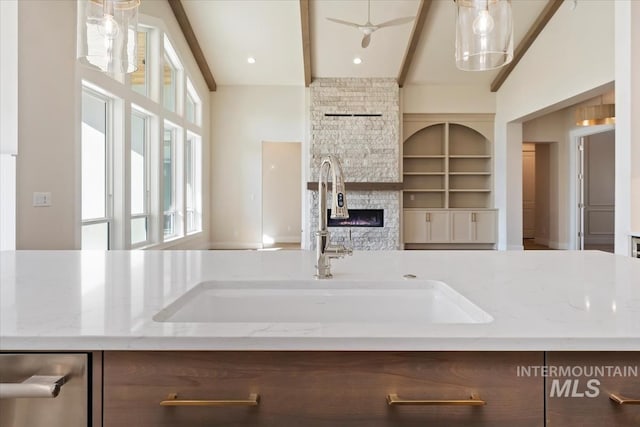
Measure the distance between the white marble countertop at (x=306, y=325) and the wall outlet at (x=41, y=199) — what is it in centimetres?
223

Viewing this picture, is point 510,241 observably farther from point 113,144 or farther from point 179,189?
point 113,144

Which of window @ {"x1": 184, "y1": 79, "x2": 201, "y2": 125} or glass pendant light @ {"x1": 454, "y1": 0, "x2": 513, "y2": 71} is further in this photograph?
window @ {"x1": 184, "y1": 79, "x2": 201, "y2": 125}

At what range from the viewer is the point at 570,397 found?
76 centimetres

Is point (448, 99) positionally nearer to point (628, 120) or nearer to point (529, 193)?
point (529, 193)

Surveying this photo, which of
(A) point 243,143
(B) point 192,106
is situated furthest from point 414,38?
(B) point 192,106

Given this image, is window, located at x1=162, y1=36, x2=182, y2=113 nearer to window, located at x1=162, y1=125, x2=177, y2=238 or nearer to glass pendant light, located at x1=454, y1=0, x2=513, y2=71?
window, located at x1=162, y1=125, x2=177, y2=238

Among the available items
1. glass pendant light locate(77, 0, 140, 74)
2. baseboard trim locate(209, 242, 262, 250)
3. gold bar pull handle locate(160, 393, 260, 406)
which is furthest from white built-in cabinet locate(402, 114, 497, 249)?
gold bar pull handle locate(160, 393, 260, 406)

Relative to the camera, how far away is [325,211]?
1264mm

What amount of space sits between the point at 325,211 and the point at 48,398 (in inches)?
31.0

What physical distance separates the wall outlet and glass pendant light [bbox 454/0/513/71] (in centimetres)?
353

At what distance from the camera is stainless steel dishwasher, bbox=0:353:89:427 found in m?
0.75

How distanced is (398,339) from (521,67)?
8.07 m

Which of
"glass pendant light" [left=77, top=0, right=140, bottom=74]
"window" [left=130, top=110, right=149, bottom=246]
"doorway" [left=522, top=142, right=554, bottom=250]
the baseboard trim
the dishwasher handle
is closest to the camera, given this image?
the dishwasher handle

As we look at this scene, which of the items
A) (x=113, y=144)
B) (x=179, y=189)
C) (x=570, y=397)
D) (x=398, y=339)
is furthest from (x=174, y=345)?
(x=179, y=189)
